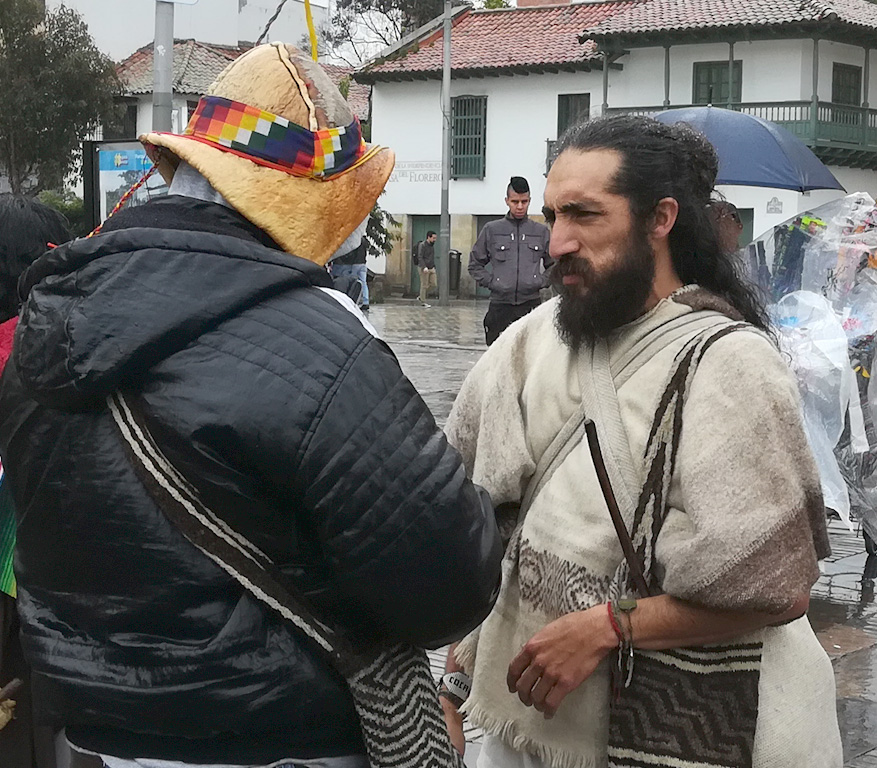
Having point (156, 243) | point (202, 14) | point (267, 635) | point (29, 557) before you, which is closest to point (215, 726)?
point (267, 635)

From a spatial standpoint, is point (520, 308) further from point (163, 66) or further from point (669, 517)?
point (669, 517)

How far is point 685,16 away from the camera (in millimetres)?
34781

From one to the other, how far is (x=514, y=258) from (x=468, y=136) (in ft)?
87.5

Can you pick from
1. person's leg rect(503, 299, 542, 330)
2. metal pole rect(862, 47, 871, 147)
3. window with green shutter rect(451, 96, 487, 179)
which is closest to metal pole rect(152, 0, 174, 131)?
person's leg rect(503, 299, 542, 330)

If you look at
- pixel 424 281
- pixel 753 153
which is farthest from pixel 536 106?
pixel 753 153

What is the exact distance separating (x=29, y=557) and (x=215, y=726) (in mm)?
370

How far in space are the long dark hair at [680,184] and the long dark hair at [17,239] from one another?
1511mm

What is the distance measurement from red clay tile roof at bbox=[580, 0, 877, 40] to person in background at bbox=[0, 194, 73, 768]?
3136 cm

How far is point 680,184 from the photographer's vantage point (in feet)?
7.29

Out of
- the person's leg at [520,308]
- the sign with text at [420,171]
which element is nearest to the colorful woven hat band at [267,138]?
the person's leg at [520,308]

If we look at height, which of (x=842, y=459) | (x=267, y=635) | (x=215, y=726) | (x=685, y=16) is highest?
(x=685, y=16)

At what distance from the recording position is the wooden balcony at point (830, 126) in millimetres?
32594

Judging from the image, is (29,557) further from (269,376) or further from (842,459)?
(842,459)

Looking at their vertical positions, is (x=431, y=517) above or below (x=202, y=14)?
below
